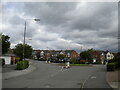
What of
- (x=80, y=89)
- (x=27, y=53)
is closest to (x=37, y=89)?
(x=80, y=89)

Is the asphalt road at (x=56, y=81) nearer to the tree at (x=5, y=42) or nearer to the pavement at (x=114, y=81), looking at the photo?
the pavement at (x=114, y=81)

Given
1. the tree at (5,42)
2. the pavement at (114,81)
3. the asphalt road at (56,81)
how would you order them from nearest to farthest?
the asphalt road at (56,81)
the pavement at (114,81)
the tree at (5,42)

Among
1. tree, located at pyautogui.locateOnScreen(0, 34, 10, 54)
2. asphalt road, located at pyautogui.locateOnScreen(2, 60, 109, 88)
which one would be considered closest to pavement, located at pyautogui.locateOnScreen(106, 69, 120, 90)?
asphalt road, located at pyautogui.locateOnScreen(2, 60, 109, 88)

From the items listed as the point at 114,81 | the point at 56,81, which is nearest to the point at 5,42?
the point at 56,81

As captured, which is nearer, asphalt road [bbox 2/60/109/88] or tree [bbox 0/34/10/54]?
asphalt road [bbox 2/60/109/88]

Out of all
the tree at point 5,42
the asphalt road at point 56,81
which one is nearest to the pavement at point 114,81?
the asphalt road at point 56,81

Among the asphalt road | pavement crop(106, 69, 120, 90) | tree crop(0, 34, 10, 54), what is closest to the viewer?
the asphalt road

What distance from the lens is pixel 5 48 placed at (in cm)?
3716

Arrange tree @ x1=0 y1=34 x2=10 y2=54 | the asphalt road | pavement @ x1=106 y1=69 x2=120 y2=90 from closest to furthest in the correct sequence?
the asphalt road < pavement @ x1=106 y1=69 x2=120 y2=90 < tree @ x1=0 y1=34 x2=10 y2=54

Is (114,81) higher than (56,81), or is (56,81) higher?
(56,81)

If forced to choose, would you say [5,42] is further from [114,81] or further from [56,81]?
[114,81]

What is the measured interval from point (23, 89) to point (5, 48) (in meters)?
27.3

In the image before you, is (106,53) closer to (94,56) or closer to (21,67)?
(94,56)

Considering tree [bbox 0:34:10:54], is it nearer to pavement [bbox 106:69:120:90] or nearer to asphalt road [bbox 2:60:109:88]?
asphalt road [bbox 2:60:109:88]
